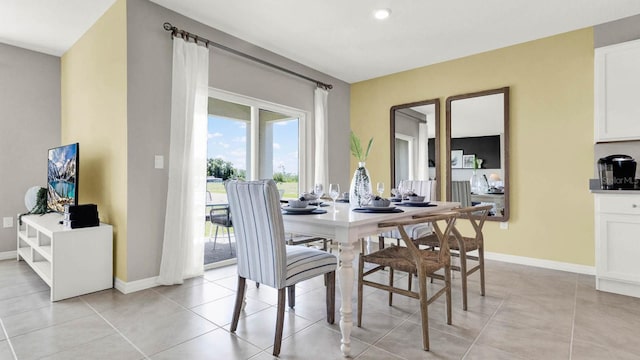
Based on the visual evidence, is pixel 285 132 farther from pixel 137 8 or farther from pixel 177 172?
pixel 137 8

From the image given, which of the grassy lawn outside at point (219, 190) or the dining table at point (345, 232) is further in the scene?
the grassy lawn outside at point (219, 190)

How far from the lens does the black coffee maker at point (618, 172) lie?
2840 mm

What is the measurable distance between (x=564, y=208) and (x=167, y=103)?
4110 mm

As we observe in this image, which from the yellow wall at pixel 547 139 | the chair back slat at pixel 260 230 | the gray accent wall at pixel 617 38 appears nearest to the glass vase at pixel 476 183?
the yellow wall at pixel 547 139

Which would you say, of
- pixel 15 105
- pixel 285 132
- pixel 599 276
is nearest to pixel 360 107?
pixel 285 132

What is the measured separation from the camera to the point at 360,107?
5113 mm

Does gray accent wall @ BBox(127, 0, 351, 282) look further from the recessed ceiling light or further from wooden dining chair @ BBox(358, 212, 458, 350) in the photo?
wooden dining chair @ BBox(358, 212, 458, 350)

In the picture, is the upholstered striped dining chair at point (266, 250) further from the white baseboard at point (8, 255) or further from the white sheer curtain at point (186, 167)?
the white baseboard at point (8, 255)

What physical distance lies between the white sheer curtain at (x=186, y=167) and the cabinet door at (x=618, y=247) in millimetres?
3550

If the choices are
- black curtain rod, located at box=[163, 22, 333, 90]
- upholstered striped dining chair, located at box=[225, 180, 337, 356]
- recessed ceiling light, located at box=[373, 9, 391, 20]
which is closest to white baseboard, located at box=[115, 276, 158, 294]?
upholstered striped dining chair, located at box=[225, 180, 337, 356]

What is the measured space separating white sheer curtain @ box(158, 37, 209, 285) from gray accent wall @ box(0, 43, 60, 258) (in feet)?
7.81

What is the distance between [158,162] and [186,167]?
0.23 meters

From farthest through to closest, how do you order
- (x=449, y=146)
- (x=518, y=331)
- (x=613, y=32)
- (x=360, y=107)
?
(x=360, y=107) → (x=449, y=146) → (x=613, y=32) → (x=518, y=331)

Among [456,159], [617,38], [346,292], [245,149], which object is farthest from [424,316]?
[617,38]
